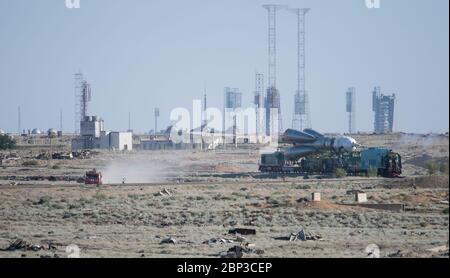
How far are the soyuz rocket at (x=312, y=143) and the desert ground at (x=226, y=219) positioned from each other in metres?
16.3

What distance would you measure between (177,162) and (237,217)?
72.2 m

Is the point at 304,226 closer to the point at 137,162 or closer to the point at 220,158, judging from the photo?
the point at 137,162

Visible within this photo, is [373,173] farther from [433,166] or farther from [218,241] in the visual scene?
[218,241]

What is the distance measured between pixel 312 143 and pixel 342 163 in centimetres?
702

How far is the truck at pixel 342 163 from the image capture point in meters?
73.0

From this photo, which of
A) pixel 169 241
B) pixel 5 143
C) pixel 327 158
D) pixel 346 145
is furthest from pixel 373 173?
pixel 5 143

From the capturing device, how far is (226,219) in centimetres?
3859

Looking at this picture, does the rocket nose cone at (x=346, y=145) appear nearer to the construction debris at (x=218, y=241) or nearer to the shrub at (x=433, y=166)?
the shrub at (x=433, y=166)

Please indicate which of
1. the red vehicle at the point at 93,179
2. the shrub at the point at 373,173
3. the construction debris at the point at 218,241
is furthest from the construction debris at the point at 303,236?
the shrub at the point at 373,173

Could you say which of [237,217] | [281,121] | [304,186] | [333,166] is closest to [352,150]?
[333,166]

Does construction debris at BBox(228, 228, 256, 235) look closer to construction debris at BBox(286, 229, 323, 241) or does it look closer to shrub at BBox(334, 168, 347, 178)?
construction debris at BBox(286, 229, 323, 241)

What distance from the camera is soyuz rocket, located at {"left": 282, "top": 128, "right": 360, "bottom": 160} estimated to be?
8219 centimetres
